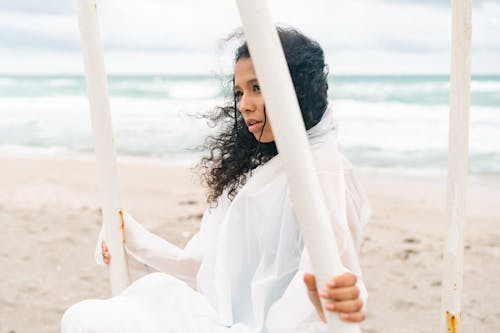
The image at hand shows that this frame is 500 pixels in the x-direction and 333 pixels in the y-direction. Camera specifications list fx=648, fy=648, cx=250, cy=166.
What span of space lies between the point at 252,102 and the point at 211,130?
11016mm

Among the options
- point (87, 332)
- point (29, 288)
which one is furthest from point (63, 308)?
point (87, 332)

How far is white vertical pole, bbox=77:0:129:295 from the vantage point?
70.7 inches

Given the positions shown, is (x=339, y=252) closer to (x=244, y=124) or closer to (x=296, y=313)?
(x=296, y=313)

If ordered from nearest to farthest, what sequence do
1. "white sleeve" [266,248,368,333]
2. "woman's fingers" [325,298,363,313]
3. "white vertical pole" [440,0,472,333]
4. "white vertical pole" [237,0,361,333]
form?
"white vertical pole" [237,0,361,333] < "woman's fingers" [325,298,363,313] < "white vertical pole" [440,0,472,333] < "white sleeve" [266,248,368,333]

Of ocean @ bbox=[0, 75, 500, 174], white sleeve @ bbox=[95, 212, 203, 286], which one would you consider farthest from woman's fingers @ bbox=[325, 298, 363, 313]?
ocean @ bbox=[0, 75, 500, 174]

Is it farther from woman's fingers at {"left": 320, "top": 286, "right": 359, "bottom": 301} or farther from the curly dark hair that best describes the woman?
woman's fingers at {"left": 320, "top": 286, "right": 359, "bottom": 301}

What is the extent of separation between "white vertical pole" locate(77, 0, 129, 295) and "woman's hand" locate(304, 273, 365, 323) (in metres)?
0.78

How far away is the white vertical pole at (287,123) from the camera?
1.22 metres

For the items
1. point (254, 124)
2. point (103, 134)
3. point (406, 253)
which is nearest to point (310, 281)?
point (254, 124)

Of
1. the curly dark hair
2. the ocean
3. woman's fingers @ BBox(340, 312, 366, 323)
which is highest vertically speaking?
the curly dark hair

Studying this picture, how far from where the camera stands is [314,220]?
1247 millimetres

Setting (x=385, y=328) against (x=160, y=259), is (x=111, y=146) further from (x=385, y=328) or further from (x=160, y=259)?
(x=385, y=328)

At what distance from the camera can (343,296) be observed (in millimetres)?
1340

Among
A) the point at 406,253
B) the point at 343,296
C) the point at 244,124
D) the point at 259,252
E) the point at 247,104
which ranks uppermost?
the point at 247,104
